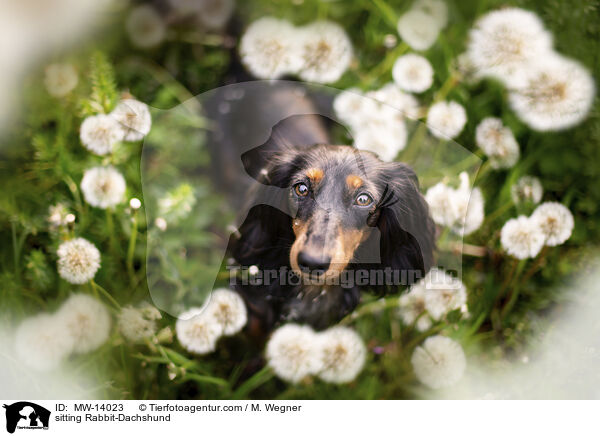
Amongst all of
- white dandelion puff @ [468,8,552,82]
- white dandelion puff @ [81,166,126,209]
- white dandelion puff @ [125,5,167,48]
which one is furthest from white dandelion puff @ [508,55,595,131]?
white dandelion puff @ [81,166,126,209]

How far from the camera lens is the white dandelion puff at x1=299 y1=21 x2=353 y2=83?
3.85 feet

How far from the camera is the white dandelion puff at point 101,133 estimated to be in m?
1.12

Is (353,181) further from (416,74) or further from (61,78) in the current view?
(61,78)

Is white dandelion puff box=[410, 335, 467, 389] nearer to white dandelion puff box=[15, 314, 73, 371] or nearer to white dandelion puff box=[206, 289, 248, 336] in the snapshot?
white dandelion puff box=[206, 289, 248, 336]

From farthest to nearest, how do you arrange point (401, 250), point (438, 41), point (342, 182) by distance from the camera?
point (438, 41)
point (401, 250)
point (342, 182)

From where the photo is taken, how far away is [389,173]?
1.03 meters

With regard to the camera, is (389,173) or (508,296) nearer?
(389,173)

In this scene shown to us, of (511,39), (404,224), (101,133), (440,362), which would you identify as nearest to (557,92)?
(511,39)

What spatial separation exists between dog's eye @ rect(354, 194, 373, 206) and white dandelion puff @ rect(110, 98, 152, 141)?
0.58m

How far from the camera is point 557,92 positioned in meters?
1.25

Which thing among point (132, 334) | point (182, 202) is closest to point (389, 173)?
point (182, 202)

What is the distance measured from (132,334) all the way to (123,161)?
46 cm

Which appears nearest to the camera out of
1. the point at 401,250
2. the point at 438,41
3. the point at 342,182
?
the point at 342,182
